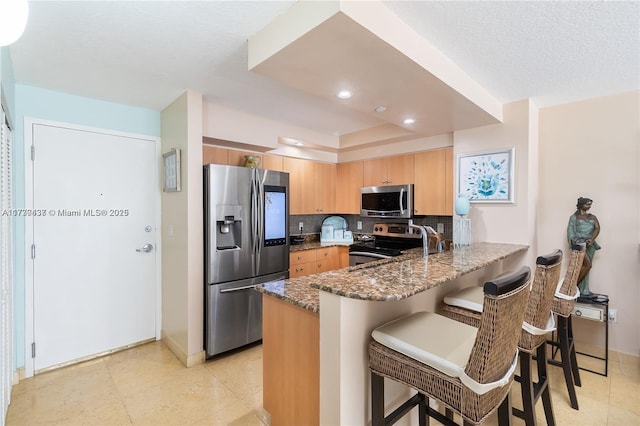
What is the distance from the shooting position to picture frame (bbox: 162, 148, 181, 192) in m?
2.78

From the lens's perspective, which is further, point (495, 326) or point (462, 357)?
point (462, 357)

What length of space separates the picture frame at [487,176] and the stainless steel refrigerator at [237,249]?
6.35ft

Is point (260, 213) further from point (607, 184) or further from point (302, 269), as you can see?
point (607, 184)

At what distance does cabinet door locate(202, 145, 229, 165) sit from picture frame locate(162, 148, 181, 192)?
0.35 m

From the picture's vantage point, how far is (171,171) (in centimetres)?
289

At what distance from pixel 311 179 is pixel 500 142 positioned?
93.2 inches

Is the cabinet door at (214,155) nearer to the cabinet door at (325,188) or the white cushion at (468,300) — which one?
the cabinet door at (325,188)

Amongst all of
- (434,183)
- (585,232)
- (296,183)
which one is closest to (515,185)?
(585,232)

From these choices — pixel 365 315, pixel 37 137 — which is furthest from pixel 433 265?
pixel 37 137

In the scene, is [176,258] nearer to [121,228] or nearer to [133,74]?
[121,228]

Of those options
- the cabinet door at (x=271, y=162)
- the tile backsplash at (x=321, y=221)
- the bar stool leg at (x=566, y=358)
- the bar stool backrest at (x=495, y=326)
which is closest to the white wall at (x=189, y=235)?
the cabinet door at (x=271, y=162)

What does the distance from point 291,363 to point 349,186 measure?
3286 mm

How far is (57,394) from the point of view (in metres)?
2.28

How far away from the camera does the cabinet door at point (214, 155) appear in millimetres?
3207
